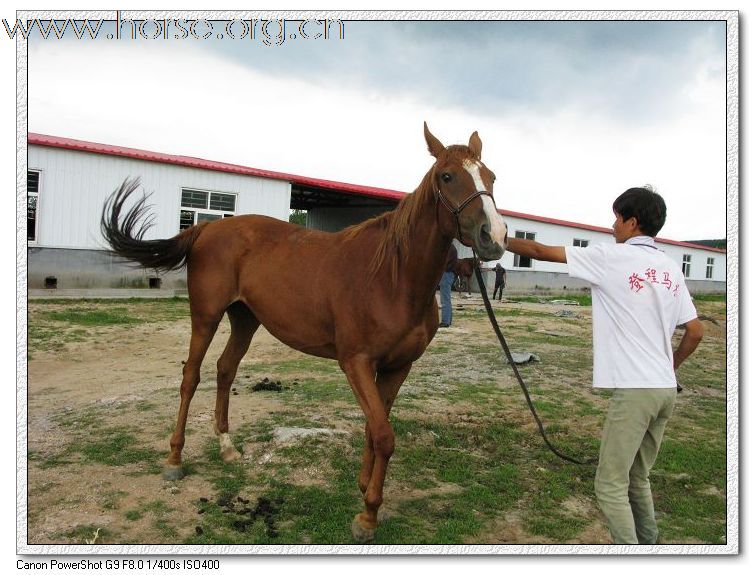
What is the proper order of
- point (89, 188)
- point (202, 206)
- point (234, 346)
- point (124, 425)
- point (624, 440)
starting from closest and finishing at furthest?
point (624, 440) → point (234, 346) → point (124, 425) → point (89, 188) → point (202, 206)

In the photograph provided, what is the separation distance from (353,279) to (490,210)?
3.79 feet

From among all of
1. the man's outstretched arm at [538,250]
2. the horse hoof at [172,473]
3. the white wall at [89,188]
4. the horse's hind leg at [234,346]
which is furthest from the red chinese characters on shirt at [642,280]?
the white wall at [89,188]

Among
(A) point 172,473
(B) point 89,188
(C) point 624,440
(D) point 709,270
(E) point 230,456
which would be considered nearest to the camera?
(C) point 624,440

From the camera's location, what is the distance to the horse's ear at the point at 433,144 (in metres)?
2.93

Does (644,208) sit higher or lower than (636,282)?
higher

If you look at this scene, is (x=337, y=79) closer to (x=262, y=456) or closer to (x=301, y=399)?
(x=262, y=456)

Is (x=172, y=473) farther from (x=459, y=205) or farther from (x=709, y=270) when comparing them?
(x=709, y=270)

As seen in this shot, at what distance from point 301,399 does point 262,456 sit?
161 cm

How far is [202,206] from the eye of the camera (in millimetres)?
14820

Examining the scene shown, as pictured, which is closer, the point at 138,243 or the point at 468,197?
the point at 468,197

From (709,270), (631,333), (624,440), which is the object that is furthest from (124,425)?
(709,270)

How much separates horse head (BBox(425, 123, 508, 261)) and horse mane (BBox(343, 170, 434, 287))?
14cm

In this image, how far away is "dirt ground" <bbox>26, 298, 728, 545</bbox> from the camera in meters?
3.08

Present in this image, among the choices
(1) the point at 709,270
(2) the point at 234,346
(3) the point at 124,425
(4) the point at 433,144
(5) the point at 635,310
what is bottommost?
(3) the point at 124,425
